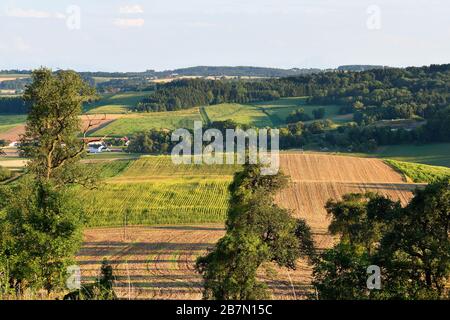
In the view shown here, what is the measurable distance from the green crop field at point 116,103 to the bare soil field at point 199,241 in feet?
261

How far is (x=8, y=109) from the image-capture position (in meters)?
157

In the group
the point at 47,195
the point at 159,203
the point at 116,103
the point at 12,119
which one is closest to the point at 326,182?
the point at 159,203

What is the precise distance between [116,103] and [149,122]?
3125cm

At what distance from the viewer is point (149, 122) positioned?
13250 cm

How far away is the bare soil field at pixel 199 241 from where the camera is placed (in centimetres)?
3072

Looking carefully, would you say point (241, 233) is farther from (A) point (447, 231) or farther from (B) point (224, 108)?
(B) point (224, 108)

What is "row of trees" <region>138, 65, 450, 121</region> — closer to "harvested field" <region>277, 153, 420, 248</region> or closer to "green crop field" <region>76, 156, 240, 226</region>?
"harvested field" <region>277, 153, 420, 248</region>

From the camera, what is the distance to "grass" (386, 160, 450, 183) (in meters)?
69.2

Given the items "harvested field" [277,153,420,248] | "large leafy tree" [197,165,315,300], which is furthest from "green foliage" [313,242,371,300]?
"harvested field" [277,153,420,248]

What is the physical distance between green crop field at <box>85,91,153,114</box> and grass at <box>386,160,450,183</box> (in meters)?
90.1

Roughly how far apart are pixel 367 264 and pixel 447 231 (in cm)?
348

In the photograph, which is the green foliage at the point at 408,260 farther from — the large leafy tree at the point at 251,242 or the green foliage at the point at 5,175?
the green foliage at the point at 5,175

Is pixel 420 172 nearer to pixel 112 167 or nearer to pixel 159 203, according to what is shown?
pixel 159 203
